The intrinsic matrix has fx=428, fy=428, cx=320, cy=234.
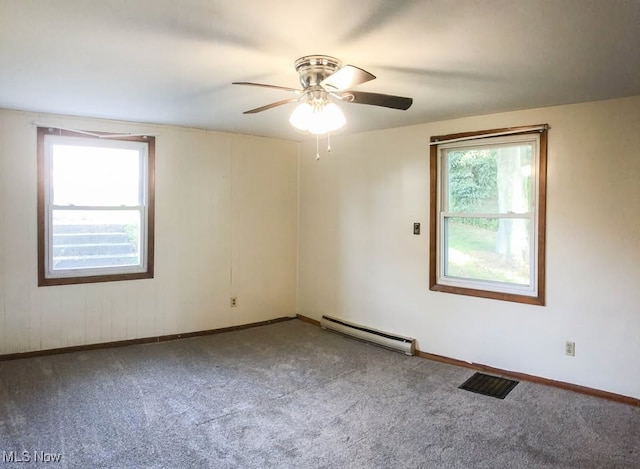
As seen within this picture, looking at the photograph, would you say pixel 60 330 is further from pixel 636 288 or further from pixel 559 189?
pixel 636 288

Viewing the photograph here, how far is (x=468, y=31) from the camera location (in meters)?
A: 2.00

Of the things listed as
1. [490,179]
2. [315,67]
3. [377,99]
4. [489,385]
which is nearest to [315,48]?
[315,67]

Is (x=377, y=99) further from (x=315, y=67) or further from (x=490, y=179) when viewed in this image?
(x=490, y=179)

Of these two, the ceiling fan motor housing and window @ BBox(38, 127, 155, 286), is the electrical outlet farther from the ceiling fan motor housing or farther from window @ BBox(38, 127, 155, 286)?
window @ BBox(38, 127, 155, 286)

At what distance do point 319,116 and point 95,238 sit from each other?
2904 mm

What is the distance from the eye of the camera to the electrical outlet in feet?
10.9

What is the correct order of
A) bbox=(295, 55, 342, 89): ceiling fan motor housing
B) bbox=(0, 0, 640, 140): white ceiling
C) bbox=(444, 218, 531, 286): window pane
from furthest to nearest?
bbox=(444, 218, 531, 286): window pane < bbox=(295, 55, 342, 89): ceiling fan motor housing < bbox=(0, 0, 640, 140): white ceiling

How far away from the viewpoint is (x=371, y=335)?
4465mm

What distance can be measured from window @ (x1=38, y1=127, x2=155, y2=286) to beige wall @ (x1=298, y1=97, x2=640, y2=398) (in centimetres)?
200

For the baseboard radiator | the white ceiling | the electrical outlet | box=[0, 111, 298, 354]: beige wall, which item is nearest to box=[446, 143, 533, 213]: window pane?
the white ceiling

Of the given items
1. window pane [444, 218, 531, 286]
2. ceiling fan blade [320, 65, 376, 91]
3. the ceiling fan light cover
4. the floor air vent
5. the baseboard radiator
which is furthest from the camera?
the baseboard radiator

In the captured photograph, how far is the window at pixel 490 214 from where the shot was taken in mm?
3500

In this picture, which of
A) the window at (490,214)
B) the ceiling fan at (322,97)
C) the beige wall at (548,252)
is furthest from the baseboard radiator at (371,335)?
the ceiling fan at (322,97)

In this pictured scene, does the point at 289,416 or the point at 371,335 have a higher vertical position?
the point at 371,335
